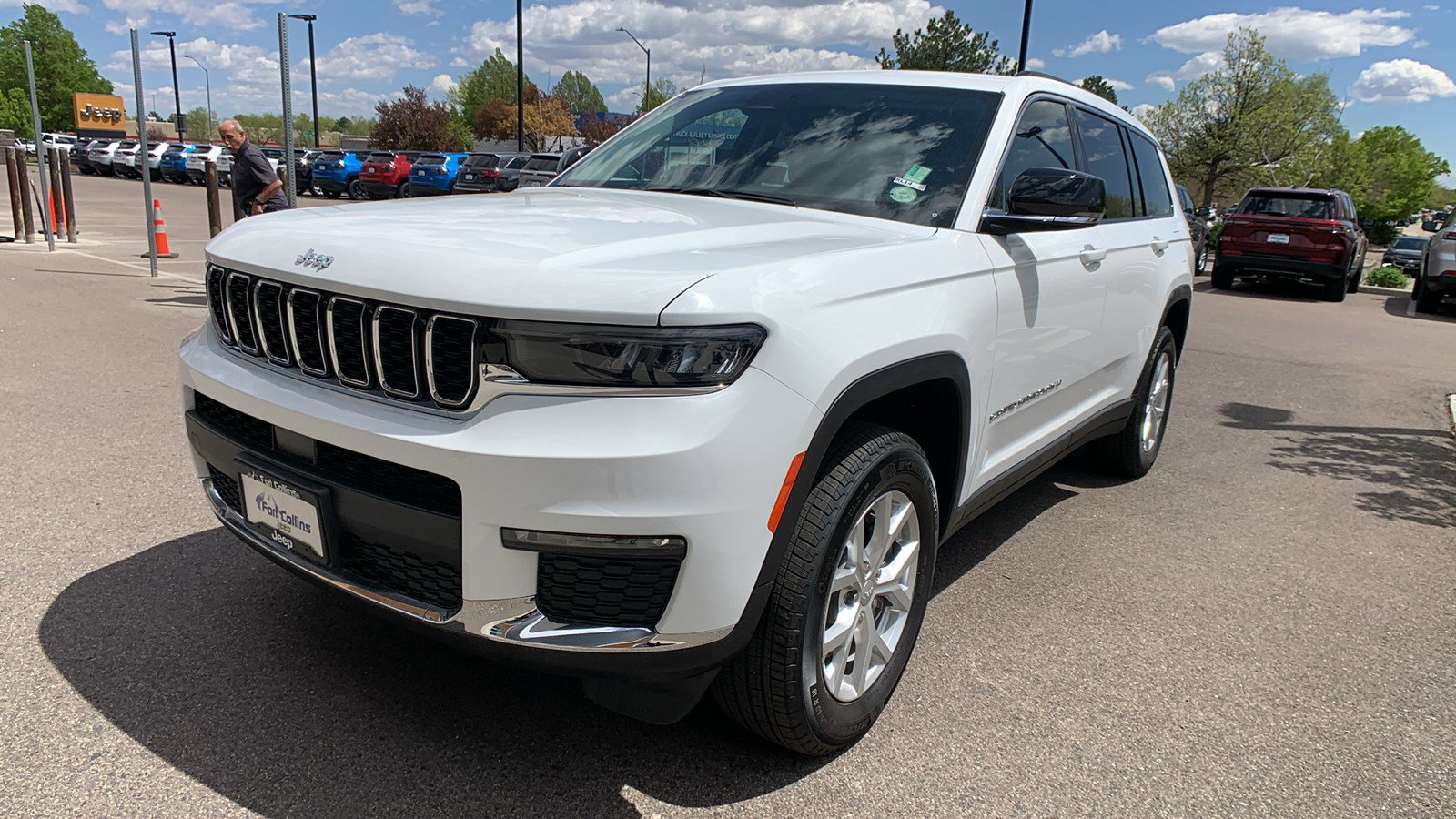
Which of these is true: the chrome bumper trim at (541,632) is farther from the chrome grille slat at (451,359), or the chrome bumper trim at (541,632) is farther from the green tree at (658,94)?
the green tree at (658,94)

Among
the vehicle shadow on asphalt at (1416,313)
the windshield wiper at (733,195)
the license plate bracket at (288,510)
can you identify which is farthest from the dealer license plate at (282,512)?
the vehicle shadow on asphalt at (1416,313)

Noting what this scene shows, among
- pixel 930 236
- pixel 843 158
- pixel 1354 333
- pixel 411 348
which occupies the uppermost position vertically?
pixel 843 158

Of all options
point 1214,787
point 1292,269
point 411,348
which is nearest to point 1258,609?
point 1214,787

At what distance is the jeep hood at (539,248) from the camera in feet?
6.66

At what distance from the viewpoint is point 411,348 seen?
2170 mm

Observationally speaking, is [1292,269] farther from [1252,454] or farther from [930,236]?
[930,236]

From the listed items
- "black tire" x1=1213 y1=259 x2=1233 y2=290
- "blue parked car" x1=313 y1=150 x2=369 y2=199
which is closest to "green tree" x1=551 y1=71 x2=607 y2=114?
"blue parked car" x1=313 y1=150 x2=369 y2=199

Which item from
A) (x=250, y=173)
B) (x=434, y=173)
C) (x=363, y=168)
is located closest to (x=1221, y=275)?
(x=250, y=173)

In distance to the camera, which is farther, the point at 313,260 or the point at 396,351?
the point at 313,260

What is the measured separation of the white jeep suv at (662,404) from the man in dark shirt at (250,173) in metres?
6.87

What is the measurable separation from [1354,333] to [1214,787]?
480 inches

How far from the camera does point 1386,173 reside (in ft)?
220

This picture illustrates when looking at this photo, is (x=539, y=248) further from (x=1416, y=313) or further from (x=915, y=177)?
(x=1416, y=313)

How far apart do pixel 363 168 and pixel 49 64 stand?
77.0 metres
